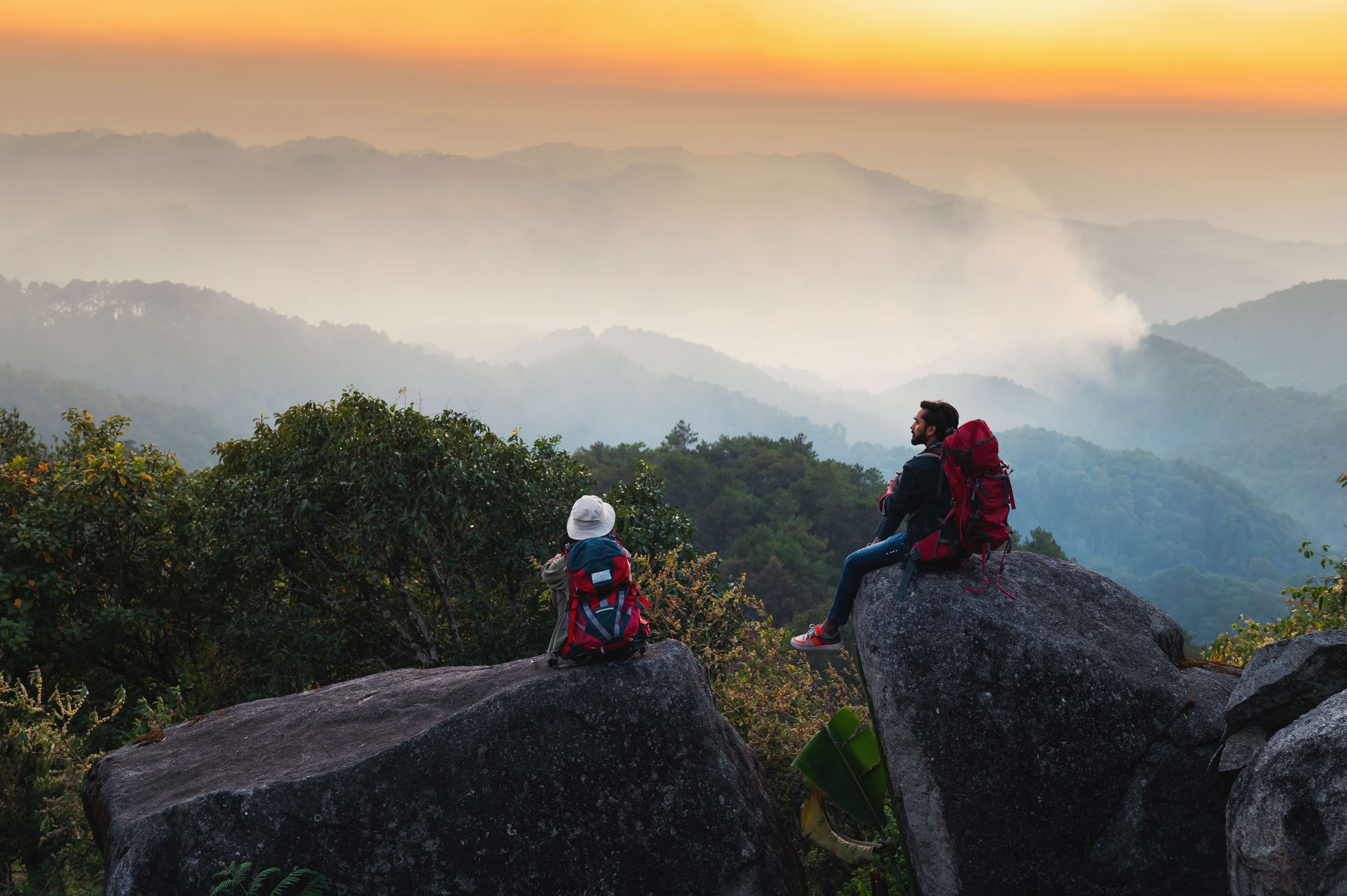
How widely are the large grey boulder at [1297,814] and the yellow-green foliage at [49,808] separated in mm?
9428

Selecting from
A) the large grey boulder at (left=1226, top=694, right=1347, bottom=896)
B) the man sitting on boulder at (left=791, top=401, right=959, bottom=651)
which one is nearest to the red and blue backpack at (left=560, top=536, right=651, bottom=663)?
the man sitting on boulder at (left=791, top=401, right=959, bottom=651)

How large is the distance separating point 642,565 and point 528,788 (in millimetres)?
4642

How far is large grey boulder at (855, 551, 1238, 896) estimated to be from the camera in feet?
20.2

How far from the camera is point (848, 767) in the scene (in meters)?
7.35

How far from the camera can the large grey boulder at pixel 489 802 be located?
5801 millimetres

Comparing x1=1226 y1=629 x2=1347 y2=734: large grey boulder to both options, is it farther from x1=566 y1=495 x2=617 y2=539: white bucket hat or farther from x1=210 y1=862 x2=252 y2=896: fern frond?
x1=210 y1=862 x2=252 y2=896: fern frond

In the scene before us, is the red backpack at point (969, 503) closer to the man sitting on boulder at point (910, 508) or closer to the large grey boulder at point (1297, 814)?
the man sitting on boulder at point (910, 508)

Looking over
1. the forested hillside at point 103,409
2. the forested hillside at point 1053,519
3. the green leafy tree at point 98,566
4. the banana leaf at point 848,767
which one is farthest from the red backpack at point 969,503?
the forested hillside at point 103,409

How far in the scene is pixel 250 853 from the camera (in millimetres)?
5738

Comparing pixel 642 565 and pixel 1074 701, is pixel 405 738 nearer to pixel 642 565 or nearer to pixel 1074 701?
pixel 642 565

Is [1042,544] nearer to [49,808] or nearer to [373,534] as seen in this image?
[373,534]

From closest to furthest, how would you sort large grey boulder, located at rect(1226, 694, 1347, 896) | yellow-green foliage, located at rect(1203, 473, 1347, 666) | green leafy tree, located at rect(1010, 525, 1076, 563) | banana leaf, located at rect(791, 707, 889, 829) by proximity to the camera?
large grey boulder, located at rect(1226, 694, 1347, 896)
banana leaf, located at rect(791, 707, 889, 829)
yellow-green foliage, located at rect(1203, 473, 1347, 666)
green leafy tree, located at rect(1010, 525, 1076, 563)

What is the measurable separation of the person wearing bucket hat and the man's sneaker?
2.16m

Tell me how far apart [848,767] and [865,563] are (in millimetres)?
1924
